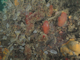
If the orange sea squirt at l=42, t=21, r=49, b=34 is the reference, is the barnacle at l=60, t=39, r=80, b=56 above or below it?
below

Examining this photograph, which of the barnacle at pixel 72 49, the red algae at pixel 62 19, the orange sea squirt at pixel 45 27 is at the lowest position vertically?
→ the barnacle at pixel 72 49

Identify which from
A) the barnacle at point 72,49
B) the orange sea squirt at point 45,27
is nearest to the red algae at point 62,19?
the orange sea squirt at point 45,27

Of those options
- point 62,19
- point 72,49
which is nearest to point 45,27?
point 62,19

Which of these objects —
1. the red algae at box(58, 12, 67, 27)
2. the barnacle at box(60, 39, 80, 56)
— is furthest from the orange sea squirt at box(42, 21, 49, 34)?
the barnacle at box(60, 39, 80, 56)

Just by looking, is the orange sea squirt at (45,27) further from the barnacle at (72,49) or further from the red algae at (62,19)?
the barnacle at (72,49)

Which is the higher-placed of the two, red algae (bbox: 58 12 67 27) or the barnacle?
red algae (bbox: 58 12 67 27)

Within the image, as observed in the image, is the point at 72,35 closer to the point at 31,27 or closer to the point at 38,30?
the point at 38,30

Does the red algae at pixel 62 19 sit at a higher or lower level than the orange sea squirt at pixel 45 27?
higher

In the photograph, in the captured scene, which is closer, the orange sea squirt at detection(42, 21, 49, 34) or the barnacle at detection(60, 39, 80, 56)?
the barnacle at detection(60, 39, 80, 56)

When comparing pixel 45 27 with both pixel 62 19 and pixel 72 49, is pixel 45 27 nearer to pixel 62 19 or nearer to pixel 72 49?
pixel 62 19

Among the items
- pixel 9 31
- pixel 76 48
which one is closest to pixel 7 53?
pixel 9 31

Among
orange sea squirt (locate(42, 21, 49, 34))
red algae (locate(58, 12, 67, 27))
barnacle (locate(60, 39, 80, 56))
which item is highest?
red algae (locate(58, 12, 67, 27))

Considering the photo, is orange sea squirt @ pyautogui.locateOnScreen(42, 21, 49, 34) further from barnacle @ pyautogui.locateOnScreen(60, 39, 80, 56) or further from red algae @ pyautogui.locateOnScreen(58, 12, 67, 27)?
barnacle @ pyautogui.locateOnScreen(60, 39, 80, 56)
